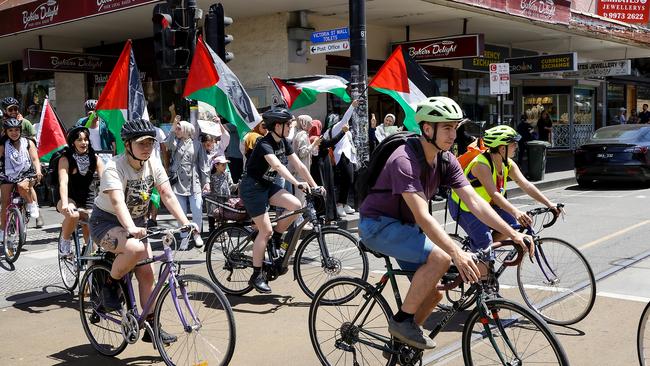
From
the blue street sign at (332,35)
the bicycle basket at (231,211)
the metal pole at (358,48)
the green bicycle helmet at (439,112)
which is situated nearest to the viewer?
the green bicycle helmet at (439,112)

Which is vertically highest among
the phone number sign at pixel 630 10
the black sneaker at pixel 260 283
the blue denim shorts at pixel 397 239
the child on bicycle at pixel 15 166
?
the phone number sign at pixel 630 10

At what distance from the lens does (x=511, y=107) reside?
26.5 meters

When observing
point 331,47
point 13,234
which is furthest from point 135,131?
point 331,47

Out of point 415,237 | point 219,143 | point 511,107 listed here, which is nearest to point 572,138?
point 511,107

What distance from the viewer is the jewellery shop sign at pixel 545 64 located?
19375 millimetres

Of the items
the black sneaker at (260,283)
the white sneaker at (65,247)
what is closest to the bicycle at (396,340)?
the black sneaker at (260,283)

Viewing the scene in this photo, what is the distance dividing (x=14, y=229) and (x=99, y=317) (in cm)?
399

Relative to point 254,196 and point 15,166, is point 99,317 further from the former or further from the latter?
point 15,166

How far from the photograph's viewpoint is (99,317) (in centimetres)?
515

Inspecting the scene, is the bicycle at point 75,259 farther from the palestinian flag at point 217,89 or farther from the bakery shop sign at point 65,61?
the bakery shop sign at point 65,61

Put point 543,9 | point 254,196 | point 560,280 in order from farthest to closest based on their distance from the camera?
1. point 543,9
2. point 254,196
3. point 560,280

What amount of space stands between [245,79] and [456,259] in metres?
12.9

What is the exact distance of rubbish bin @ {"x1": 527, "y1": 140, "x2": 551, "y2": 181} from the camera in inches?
667

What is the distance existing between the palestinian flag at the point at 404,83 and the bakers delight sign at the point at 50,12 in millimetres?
5853
